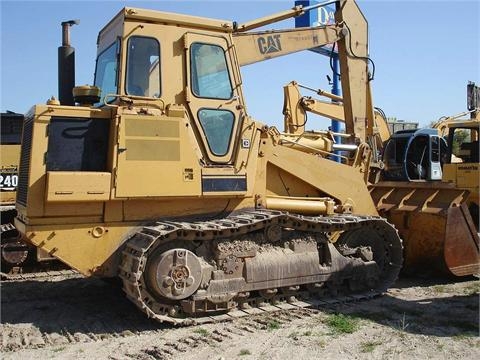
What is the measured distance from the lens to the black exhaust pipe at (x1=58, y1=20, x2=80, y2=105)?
7246mm

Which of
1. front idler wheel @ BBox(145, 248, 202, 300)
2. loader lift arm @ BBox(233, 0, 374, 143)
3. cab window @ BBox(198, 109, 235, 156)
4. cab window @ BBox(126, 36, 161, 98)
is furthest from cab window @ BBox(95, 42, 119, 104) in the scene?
loader lift arm @ BBox(233, 0, 374, 143)

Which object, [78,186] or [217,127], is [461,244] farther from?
[78,186]

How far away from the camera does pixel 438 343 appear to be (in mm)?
5855

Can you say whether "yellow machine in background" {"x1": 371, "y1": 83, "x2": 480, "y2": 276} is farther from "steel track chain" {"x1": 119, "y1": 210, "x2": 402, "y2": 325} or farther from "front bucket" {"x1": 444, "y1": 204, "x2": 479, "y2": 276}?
"steel track chain" {"x1": 119, "y1": 210, "x2": 402, "y2": 325}

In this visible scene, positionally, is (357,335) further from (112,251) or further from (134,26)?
(134,26)

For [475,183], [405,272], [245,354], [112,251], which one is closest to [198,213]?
[112,251]

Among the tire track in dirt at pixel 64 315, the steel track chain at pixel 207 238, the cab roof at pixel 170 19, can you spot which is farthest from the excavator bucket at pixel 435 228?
the tire track in dirt at pixel 64 315

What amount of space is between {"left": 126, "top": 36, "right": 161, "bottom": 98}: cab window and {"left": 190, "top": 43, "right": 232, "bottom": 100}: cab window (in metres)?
0.46

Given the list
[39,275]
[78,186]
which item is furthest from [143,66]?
[39,275]

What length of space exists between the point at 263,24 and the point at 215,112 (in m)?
1.80

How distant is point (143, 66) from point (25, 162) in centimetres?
182

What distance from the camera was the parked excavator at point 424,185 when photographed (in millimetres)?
8703

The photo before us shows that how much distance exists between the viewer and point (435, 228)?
8.76 meters

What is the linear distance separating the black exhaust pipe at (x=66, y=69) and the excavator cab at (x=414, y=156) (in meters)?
7.19
